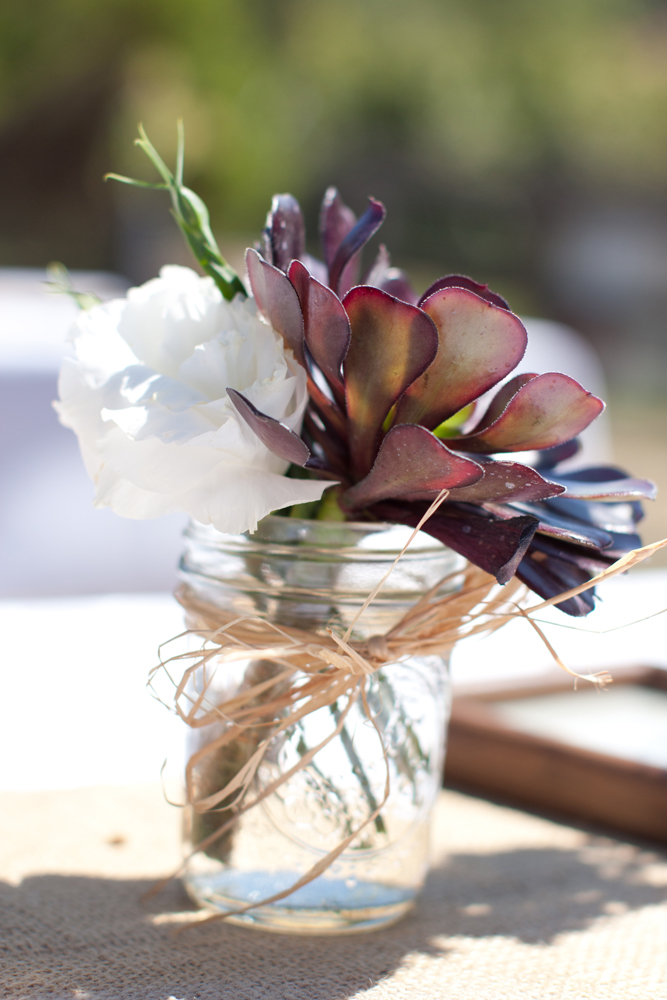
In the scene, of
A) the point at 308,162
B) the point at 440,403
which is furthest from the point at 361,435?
the point at 308,162

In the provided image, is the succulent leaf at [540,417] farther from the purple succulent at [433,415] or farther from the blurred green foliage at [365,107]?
the blurred green foliage at [365,107]

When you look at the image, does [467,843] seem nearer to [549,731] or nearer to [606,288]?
[549,731]

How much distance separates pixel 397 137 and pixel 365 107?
268mm

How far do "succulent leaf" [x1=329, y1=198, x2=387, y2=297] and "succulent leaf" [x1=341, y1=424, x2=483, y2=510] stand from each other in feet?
0.22

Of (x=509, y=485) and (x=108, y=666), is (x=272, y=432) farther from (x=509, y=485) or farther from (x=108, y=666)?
(x=108, y=666)

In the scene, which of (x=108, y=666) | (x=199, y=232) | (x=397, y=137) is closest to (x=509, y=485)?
(x=199, y=232)

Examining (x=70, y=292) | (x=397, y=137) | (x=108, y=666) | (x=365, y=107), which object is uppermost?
(x=365, y=107)

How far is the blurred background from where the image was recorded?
4.12 metres

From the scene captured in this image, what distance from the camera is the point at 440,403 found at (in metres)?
0.25

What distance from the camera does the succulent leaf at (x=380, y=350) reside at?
23 cm

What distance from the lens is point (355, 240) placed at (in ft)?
0.91

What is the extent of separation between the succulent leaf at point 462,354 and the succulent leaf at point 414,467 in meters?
0.02

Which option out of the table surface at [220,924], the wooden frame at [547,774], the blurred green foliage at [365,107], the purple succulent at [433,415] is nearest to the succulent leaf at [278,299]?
the purple succulent at [433,415]

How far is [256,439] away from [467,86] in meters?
6.23
